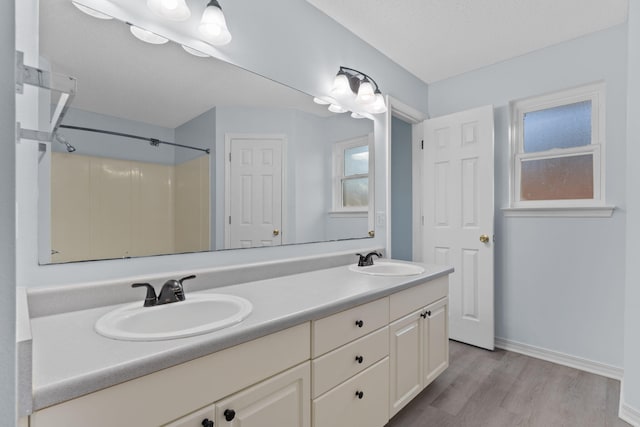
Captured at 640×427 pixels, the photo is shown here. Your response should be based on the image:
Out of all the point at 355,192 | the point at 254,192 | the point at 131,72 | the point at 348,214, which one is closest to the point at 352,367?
the point at 254,192

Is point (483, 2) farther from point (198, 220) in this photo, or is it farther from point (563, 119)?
point (198, 220)

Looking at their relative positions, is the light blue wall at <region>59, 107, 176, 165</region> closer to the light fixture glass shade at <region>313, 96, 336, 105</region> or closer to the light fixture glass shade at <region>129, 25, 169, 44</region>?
the light fixture glass shade at <region>129, 25, 169, 44</region>

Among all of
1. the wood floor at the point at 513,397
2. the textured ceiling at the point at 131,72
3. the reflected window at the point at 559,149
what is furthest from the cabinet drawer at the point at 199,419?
the reflected window at the point at 559,149

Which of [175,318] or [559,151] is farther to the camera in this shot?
[559,151]

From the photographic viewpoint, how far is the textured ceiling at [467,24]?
75.6 inches

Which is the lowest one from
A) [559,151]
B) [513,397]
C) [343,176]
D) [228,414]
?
[513,397]

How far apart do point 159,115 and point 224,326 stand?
94cm

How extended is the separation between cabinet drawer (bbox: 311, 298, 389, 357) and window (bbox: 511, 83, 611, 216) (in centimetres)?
182

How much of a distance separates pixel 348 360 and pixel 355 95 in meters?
1.66

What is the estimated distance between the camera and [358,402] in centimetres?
132

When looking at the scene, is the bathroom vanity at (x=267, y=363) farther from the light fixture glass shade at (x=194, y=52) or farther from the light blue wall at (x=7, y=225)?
the light fixture glass shade at (x=194, y=52)

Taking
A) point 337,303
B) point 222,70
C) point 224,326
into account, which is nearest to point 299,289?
point 337,303

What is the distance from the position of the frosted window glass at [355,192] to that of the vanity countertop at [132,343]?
831 mm

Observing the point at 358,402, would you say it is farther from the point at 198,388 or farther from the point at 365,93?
the point at 365,93
